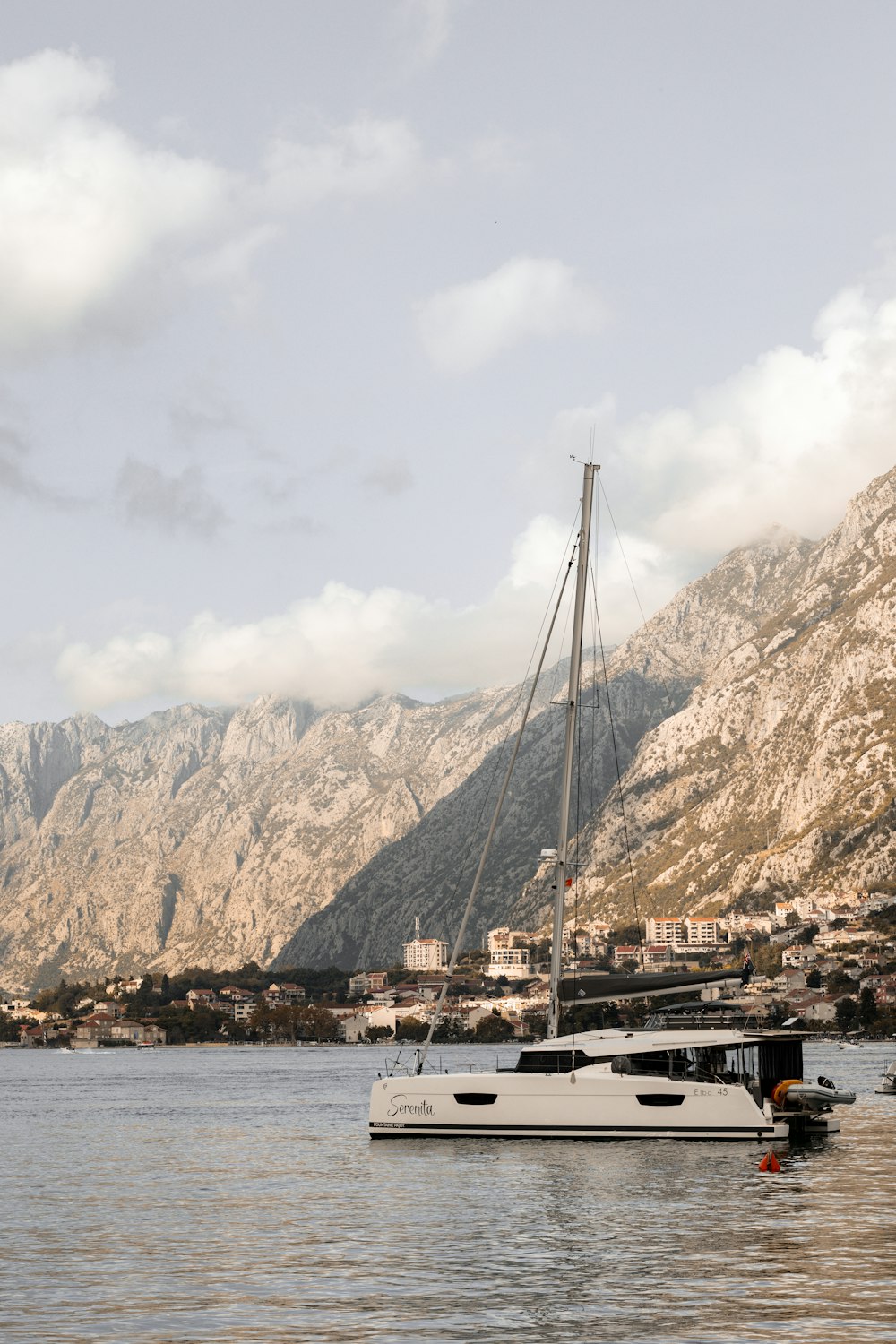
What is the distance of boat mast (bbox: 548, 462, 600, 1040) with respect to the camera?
60.3 metres

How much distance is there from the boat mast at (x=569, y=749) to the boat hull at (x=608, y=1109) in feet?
11.7

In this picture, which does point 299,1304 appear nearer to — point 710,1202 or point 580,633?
point 710,1202

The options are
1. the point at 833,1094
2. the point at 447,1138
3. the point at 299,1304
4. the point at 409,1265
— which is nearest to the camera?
the point at 299,1304

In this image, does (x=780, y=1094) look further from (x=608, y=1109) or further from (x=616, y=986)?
(x=608, y=1109)

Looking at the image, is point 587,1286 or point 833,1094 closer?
point 587,1286

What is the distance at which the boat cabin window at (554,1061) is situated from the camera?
57562 mm

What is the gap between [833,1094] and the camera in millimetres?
67875

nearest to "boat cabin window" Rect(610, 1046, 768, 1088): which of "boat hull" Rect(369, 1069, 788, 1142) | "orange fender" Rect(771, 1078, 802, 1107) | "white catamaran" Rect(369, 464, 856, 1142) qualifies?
"white catamaran" Rect(369, 464, 856, 1142)

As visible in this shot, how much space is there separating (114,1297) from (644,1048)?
2901 cm

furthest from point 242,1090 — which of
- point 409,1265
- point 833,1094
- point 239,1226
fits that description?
point 409,1265

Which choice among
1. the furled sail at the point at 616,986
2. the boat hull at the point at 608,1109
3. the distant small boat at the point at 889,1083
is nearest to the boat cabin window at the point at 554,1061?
the boat hull at the point at 608,1109

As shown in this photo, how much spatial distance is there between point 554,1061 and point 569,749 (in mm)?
12753

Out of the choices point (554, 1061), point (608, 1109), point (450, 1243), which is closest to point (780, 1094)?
point (608, 1109)

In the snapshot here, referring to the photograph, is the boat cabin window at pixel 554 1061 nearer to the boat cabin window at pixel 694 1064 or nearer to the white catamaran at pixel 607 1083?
the white catamaran at pixel 607 1083
